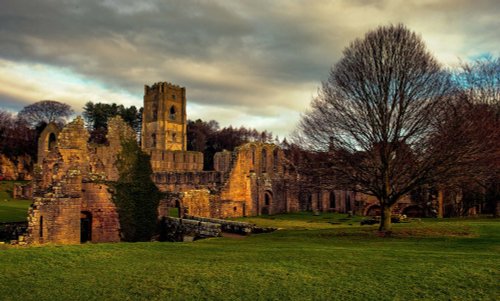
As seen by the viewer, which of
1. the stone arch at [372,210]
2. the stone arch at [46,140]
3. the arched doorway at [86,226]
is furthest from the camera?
the stone arch at [46,140]

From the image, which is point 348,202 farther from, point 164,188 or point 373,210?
point 164,188

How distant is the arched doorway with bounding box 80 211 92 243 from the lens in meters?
23.1

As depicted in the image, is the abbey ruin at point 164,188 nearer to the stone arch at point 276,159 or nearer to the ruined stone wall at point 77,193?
the ruined stone wall at point 77,193

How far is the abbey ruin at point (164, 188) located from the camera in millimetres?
21281

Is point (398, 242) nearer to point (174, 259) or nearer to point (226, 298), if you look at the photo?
point (174, 259)

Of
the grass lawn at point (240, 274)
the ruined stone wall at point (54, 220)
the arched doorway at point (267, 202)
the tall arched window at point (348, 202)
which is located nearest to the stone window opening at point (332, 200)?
the tall arched window at point (348, 202)

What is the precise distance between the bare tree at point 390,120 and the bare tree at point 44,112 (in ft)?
294

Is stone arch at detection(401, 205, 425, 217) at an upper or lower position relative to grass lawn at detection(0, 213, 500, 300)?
lower

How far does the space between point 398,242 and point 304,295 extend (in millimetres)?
8994

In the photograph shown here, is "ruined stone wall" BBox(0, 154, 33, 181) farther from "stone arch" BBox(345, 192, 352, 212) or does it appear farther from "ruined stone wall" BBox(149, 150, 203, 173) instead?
"stone arch" BBox(345, 192, 352, 212)

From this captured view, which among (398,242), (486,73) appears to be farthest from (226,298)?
(486,73)

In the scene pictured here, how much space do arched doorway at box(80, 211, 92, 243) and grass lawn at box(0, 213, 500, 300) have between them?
1095 cm

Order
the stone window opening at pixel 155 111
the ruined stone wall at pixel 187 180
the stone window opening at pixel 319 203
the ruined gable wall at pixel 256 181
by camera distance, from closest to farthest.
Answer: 1. the ruined gable wall at pixel 256 181
2. the ruined stone wall at pixel 187 180
3. the stone window opening at pixel 319 203
4. the stone window opening at pixel 155 111

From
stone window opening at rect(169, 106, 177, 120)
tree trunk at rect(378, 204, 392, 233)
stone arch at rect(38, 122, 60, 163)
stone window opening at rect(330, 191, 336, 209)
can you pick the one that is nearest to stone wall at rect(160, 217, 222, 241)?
tree trunk at rect(378, 204, 392, 233)
